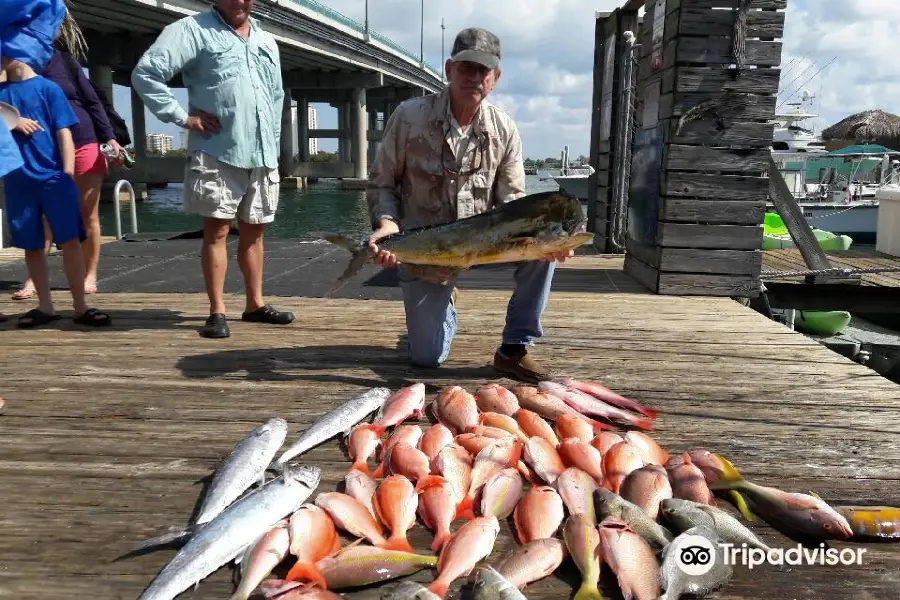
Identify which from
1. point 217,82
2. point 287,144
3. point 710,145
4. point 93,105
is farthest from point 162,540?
point 287,144

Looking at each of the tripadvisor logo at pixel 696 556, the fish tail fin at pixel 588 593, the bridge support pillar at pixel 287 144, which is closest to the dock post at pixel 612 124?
the tripadvisor logo at pixel 696 556

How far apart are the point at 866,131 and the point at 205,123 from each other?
63949 millimetres

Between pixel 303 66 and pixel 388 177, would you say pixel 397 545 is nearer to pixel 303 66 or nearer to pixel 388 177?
pixel 388 177

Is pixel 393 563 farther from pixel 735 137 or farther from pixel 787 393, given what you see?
pixel 735 137

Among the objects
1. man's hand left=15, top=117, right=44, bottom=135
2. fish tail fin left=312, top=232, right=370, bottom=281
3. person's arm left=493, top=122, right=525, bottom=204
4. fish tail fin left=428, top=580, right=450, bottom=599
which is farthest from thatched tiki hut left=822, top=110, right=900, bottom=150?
fish tail fin left=428, top=580, right=450, bottom=599

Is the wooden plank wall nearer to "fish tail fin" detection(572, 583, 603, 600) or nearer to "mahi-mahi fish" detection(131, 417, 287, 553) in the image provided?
"mahi-mahi fish" detection(131, 417, 287, 553)

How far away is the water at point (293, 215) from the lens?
103 feet

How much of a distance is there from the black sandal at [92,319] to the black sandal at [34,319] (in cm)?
23

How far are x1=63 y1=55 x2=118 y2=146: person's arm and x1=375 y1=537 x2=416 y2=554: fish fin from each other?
5670 mm

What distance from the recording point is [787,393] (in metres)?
3.85

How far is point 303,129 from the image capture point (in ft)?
222

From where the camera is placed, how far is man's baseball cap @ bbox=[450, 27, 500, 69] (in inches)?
145

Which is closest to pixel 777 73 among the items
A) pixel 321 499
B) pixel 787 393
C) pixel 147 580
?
pixel 787 393

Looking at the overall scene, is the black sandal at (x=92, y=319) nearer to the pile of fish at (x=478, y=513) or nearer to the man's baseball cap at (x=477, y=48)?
the pile of fish at (x=478, y=513)
